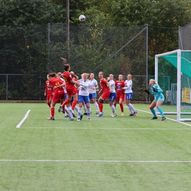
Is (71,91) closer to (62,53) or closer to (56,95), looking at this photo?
(56,95)

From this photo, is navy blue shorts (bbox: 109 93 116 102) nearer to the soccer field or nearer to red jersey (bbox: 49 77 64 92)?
red jersey (bbox: 49 77 64 92)

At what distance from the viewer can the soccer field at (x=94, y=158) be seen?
971cm

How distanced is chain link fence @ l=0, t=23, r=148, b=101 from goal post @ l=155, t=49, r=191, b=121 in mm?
12615

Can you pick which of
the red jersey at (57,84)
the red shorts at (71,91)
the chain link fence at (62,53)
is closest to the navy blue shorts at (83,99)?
the red shorts at (71,91)

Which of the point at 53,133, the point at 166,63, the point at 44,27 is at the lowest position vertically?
the point at 53,133

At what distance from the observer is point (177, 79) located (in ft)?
81.3

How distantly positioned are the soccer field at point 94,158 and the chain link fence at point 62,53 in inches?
1004

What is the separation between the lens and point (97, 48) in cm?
4594

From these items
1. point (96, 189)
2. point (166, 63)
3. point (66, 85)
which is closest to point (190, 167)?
point (96, 189)

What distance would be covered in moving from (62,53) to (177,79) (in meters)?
22.2

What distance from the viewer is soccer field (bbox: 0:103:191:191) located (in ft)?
31.9

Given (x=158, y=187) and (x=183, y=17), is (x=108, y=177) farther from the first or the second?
(x=183, y=17)

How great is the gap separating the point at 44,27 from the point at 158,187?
128 ft

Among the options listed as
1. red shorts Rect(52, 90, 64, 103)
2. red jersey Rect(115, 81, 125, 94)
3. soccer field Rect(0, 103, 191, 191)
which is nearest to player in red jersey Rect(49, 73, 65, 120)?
red shorts Rect(52, 90, 64, 103)
